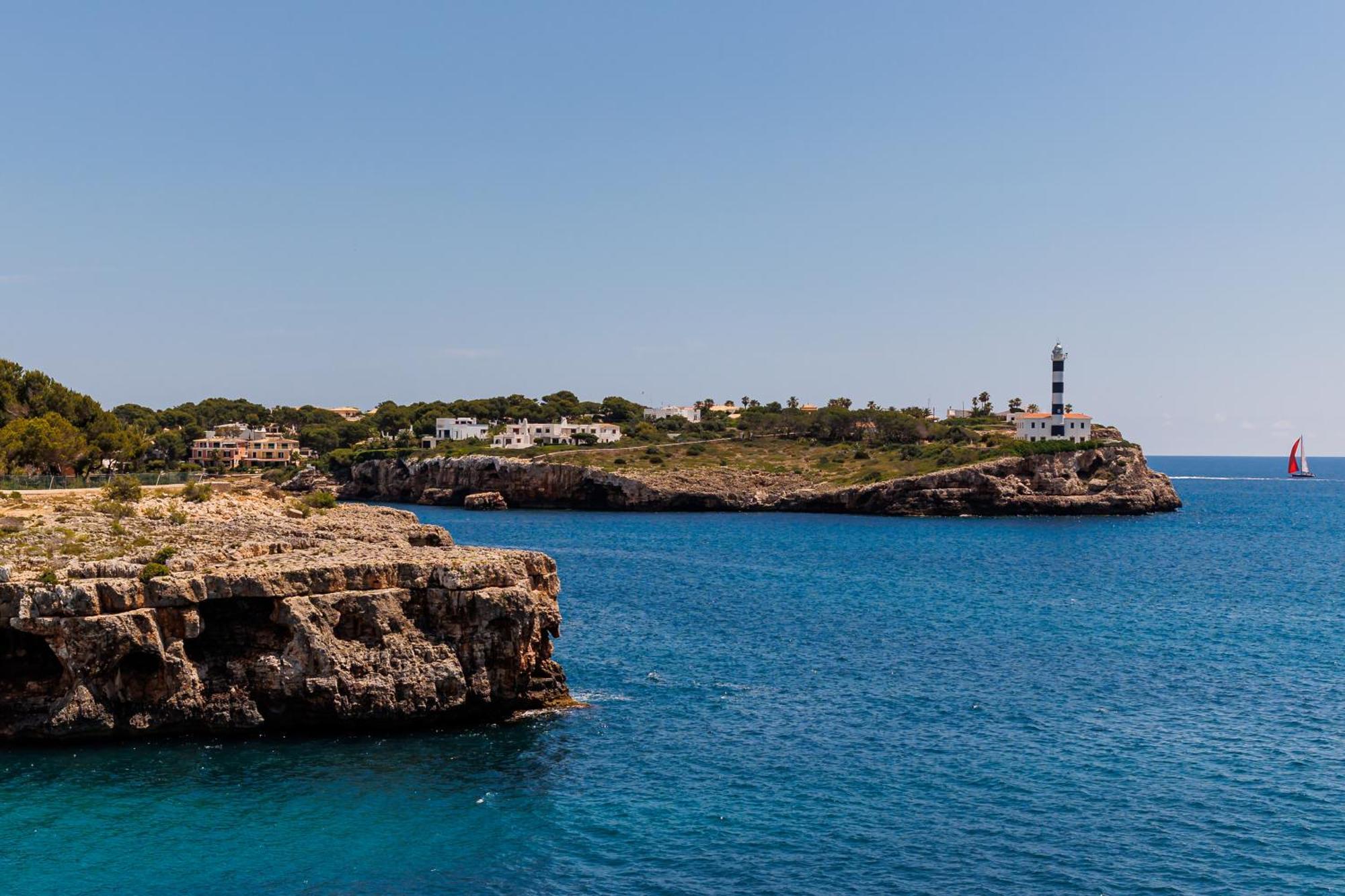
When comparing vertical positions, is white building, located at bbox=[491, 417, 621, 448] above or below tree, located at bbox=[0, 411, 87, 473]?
above

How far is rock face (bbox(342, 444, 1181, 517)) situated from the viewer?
419ft

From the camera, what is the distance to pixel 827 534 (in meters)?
101

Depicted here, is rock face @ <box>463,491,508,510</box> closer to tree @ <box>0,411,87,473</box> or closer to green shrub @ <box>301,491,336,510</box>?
tree @ <box>0,411,87,473</box>

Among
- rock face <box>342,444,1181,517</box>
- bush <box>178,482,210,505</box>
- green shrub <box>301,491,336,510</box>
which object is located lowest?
rock face <box>342,444,1181,517</box>

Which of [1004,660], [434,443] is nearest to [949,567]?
[1004,660]

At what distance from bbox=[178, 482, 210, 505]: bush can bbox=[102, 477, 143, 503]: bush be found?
1611mm

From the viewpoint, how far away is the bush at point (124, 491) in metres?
40.3

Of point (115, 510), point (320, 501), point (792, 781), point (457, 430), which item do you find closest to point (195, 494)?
point (320, 501)

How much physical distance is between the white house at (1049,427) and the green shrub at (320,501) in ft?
365

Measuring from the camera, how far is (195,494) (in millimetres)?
42688

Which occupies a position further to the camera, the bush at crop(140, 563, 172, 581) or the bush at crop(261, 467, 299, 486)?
the bush at crop(261, 467, 299, 486)

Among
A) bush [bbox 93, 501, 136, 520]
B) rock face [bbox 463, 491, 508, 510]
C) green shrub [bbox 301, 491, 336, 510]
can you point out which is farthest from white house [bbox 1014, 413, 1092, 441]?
bush [bbox 93, 501, 136, 520]

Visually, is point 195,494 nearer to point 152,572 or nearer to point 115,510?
point 115,510

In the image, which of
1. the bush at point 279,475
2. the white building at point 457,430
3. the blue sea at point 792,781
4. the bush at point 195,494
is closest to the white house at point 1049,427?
the white building at point 457,430
